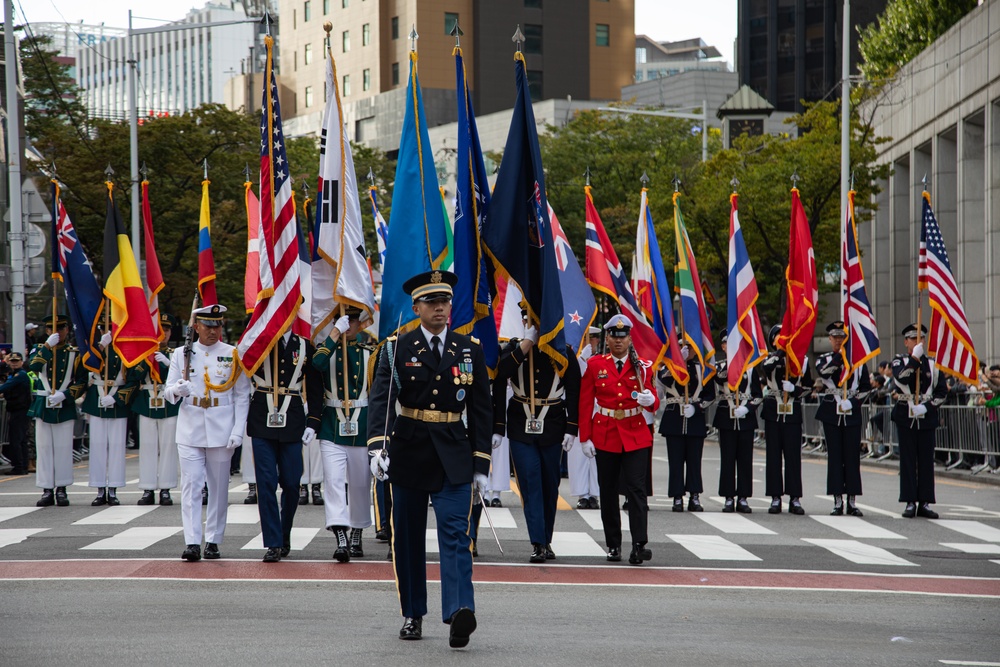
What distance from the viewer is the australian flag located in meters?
11.9

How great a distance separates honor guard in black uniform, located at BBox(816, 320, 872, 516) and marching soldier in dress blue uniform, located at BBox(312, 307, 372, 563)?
6.32 meters

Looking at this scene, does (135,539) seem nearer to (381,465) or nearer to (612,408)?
(612,408)

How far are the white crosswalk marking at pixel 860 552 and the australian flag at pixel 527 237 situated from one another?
3069 millimetres

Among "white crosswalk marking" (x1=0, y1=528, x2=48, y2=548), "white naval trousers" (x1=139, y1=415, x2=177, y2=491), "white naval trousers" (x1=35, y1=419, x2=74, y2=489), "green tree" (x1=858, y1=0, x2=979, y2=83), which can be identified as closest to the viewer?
"white crosswalk marking" (x1=0, y1=528, x2=48, y2=548)

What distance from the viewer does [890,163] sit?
42.1 meters

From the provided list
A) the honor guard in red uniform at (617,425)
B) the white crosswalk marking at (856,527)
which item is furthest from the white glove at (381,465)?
the white crosswalk marking at (856,527)

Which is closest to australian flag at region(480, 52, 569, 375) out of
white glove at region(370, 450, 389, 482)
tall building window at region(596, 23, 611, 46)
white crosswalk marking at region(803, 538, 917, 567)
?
white crosswalk marking at region(803, 538, 917, 567)

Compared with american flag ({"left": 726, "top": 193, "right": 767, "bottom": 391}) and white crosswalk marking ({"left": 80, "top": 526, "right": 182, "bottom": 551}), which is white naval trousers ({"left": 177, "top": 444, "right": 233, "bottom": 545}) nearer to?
white crosswalk marking ({"left": 80, "top": 526, "right": 182, "bottom": 551})

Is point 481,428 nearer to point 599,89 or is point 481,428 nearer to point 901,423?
point 901,423

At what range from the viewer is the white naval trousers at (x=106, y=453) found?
16.9 m

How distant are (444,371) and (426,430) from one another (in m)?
0.36

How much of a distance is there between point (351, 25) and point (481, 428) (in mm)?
89195

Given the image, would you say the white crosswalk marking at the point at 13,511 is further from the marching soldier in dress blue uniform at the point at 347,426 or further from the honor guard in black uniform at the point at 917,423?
the honor guard in black uniform at the point at 917,423

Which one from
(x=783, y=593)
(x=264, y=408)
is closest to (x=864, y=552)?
(x=783, y=593)
